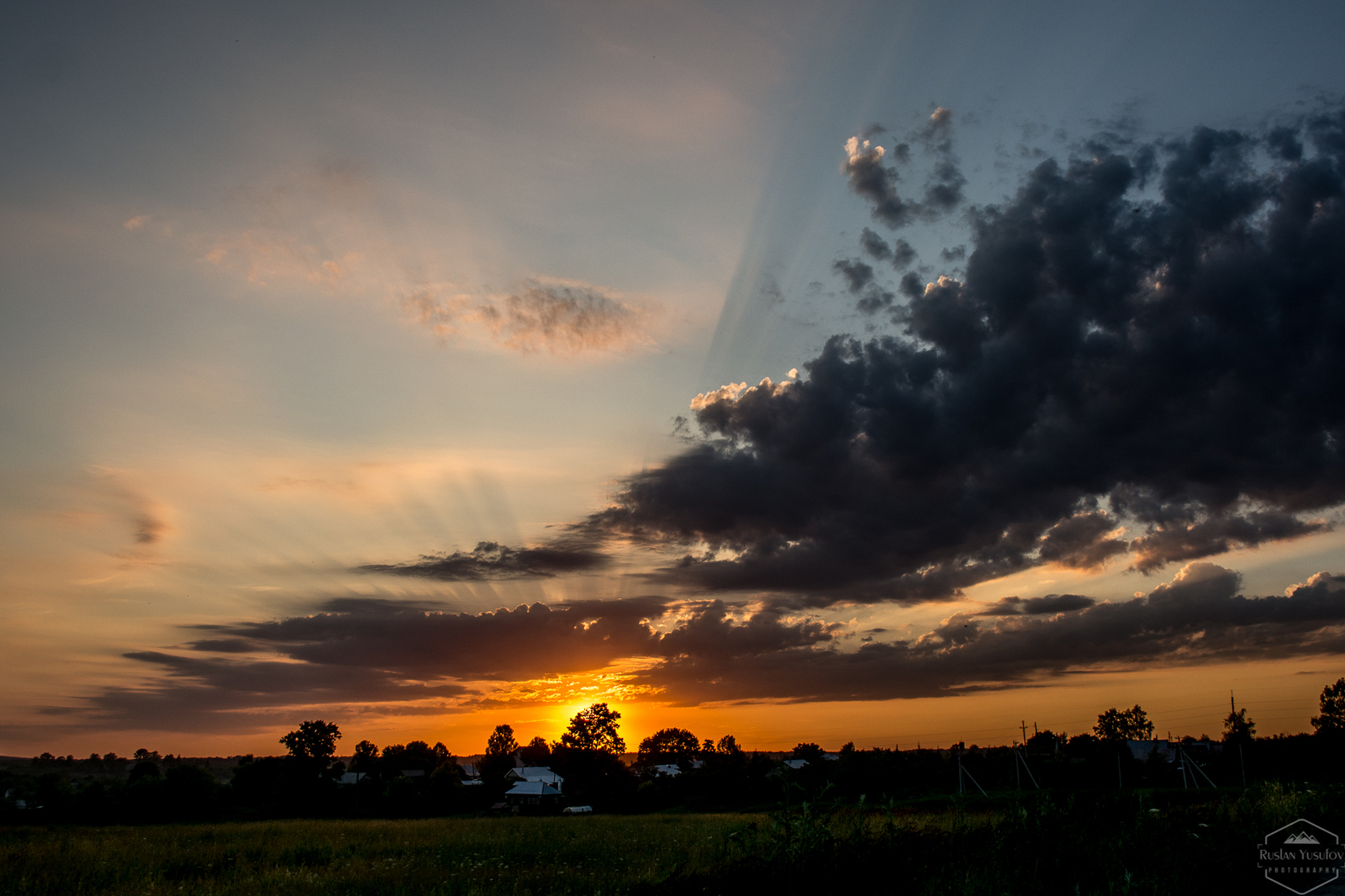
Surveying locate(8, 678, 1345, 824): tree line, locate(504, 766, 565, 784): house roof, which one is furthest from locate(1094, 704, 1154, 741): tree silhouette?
locate(504, 766, 565, 784): house roof

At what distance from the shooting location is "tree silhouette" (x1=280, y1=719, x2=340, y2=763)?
92.2 meters

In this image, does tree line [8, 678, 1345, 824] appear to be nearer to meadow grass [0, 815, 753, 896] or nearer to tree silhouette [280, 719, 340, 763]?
tree silhouette [280, 719, 340, 763]

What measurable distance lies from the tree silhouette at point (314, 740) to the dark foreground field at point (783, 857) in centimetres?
6731

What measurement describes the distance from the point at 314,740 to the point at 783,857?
327ft

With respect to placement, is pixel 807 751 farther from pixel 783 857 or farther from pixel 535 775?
pixel 783 857

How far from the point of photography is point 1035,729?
2349 inches

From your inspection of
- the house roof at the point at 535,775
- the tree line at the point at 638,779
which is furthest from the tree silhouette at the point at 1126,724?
the house roof at the point at 535,775

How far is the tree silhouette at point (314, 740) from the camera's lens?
92250 mm

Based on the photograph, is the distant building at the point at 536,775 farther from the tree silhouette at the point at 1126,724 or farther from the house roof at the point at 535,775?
the tree silhouette at the point at 1126,724

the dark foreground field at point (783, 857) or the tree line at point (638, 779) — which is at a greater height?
the dark foreground field at point (783, 857)

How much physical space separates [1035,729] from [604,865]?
5086 cm

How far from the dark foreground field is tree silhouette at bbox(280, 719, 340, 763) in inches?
2650

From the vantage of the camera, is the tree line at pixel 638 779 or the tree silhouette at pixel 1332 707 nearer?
the tree line at pixel 638 779

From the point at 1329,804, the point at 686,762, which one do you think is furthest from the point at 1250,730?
the point at 1329,804
